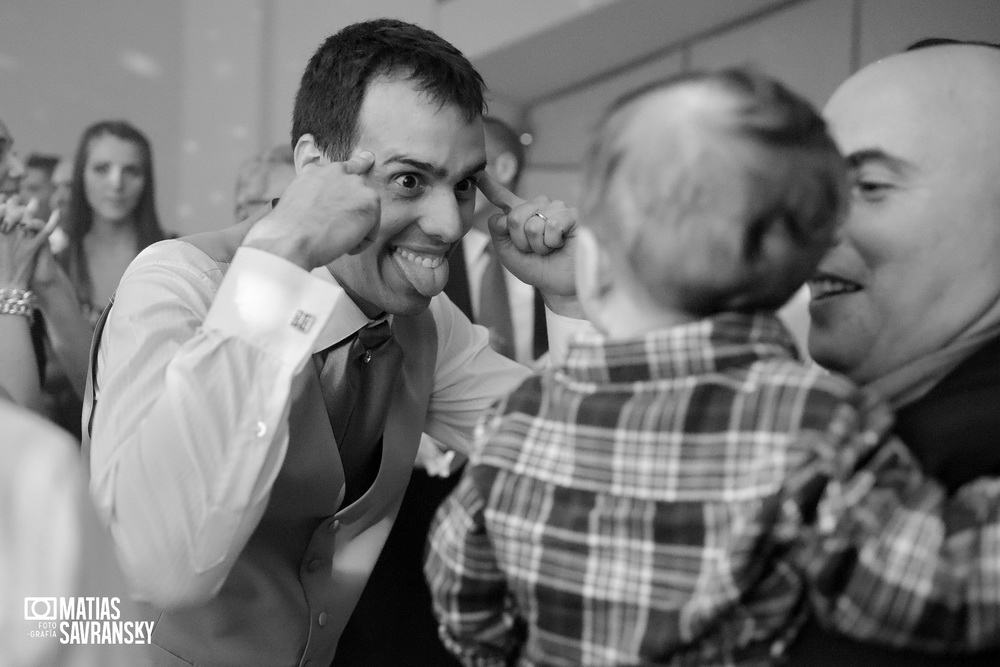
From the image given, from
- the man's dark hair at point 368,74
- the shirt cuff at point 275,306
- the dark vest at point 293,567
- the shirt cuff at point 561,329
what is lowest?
the dark vest at point 293,567

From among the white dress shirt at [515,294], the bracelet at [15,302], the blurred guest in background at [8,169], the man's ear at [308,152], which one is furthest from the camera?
the white dress shirt at [515,294]

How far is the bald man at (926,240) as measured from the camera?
1016 millimetres

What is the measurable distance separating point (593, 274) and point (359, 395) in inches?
28.0

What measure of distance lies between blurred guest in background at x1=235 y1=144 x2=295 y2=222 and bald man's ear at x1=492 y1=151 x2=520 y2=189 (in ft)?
2.97

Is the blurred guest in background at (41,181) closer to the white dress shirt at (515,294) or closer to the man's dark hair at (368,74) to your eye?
the white dress shirt at (515,294)

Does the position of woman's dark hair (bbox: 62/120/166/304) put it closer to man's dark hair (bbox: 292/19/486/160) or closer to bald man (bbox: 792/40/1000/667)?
man's dark hair (bbox: 292/19/486/160)

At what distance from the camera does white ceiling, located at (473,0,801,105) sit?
5.56 meters

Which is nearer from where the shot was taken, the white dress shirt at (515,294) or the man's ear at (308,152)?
the man's ear at (308,152)

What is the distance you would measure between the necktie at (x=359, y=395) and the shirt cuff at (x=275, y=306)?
36 cm

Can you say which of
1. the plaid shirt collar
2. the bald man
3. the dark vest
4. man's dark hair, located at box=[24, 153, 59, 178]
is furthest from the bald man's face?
man's dark hair, located at box=[24, 153, 59, 178]

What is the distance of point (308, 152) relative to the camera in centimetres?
167

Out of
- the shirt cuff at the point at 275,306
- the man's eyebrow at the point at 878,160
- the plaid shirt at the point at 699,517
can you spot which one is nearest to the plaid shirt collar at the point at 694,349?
the plaid shirt at the point at 699,517

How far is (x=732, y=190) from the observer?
86 cm

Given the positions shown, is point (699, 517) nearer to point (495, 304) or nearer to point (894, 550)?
point (894, 550)
